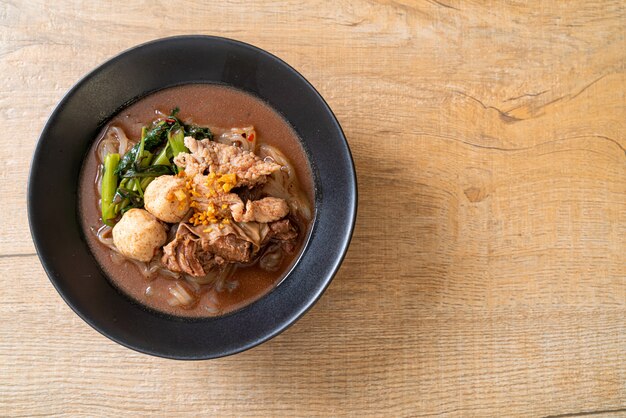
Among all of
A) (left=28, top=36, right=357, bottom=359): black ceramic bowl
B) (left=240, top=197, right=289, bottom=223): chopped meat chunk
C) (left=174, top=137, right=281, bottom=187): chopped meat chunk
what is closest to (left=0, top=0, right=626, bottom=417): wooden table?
(left=28, top=36, right=357, bottom=359): black ceramic bowl

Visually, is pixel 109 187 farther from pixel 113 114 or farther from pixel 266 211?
pixel 266 211

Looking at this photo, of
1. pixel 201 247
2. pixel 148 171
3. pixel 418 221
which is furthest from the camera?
pixel 418 221

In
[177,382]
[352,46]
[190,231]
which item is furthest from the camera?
[352,46]

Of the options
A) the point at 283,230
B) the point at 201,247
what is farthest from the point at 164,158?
the point at 283,230

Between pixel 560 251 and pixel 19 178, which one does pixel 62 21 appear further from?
pixel 560 251

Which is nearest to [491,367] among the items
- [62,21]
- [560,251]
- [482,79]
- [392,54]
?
[560,251]

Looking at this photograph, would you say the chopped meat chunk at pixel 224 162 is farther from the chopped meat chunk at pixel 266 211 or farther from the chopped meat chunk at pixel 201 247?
the chopped meat chunk at pixel 201 247

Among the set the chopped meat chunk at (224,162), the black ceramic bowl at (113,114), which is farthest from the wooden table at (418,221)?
the chopped meat chunk at (224,162)
